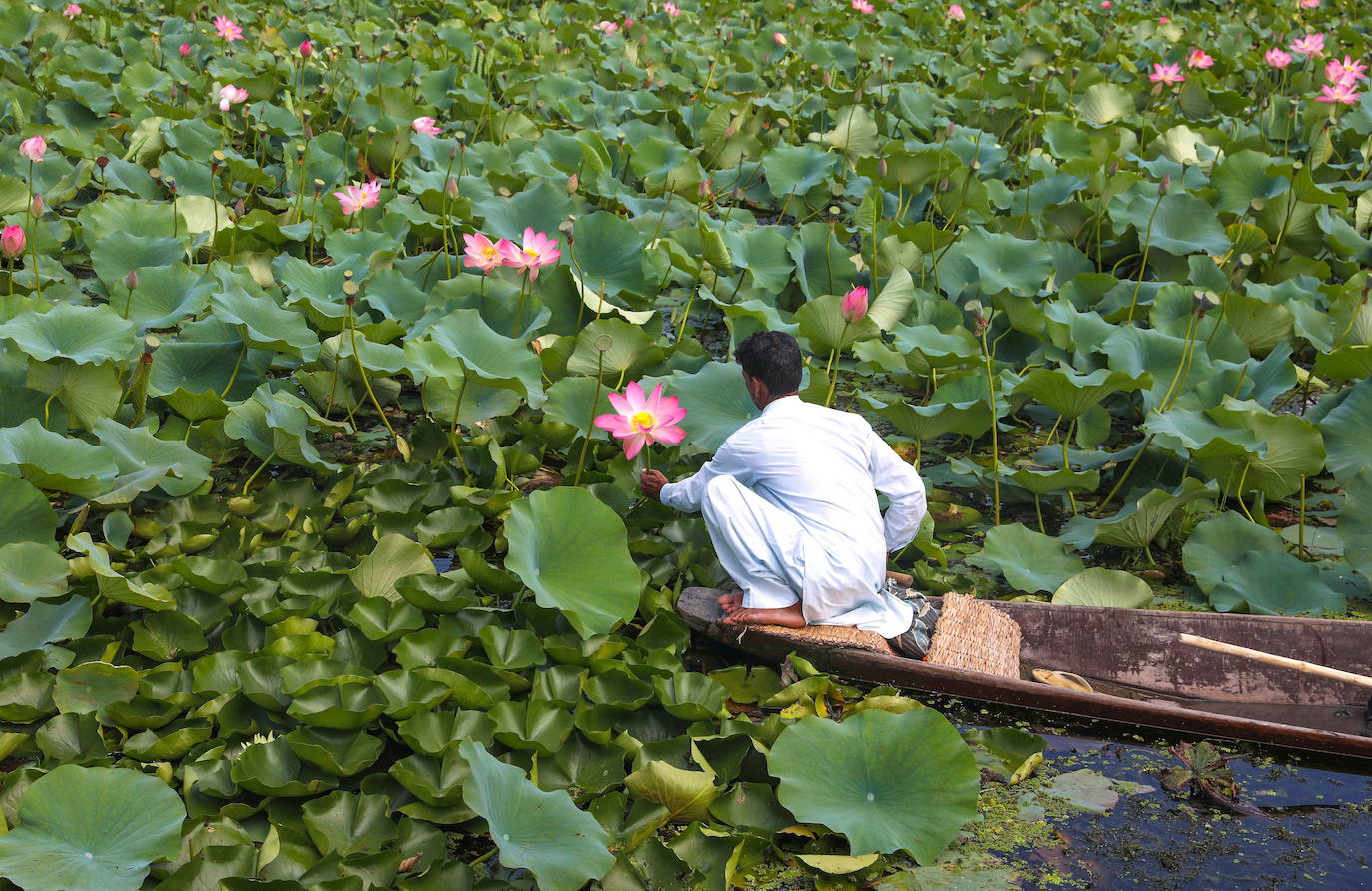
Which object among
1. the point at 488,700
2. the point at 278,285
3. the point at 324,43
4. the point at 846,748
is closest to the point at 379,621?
the point at 488,700

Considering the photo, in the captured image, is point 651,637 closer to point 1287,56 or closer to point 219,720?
point 219,720

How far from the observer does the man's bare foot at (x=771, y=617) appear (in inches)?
107

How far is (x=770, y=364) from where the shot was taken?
9.14 ft

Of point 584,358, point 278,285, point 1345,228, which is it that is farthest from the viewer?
point 1345,228

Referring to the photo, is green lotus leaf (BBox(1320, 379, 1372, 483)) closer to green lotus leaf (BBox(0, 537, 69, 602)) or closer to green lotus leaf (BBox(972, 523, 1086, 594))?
green lotus leaf (BBox(972, 523, 1086, 594))

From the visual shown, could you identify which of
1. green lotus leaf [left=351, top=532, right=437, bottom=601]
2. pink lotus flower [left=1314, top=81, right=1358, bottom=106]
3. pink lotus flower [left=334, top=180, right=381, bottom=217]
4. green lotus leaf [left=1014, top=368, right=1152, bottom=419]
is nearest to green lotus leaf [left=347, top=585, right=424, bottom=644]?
green lotus leaf [left=351, top=532, right=437, bottom=601]

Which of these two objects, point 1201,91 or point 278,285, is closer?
point 278,285

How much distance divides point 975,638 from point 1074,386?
2.87 ft

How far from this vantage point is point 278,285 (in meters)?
4.12

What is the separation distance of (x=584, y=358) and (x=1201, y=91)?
190 inches

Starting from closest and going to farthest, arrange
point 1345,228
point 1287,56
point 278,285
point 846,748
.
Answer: point 846,748
point 278,285
point 1345,228
point 1287,56

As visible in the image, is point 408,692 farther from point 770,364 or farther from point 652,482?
point 770,364

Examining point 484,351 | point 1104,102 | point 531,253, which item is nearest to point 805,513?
point 484,351

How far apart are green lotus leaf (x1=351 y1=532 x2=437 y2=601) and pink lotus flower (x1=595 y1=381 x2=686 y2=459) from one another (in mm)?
536
